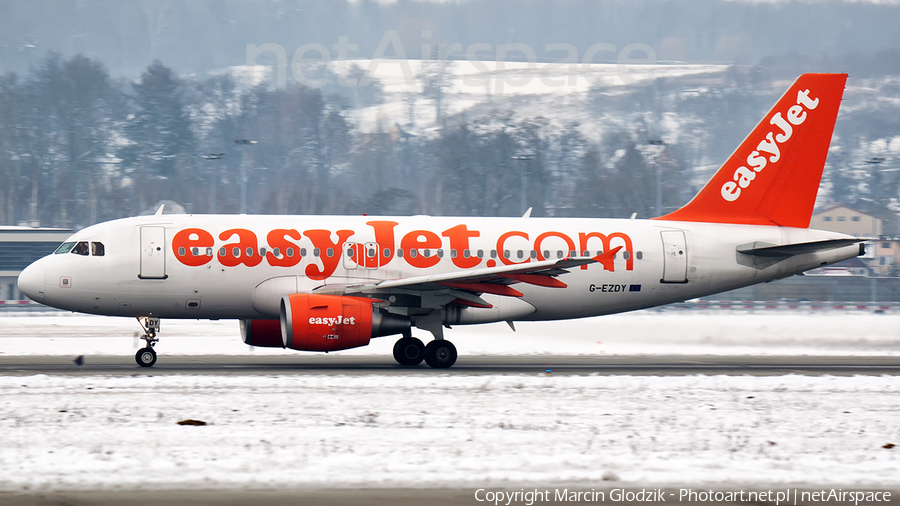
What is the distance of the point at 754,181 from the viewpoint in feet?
91.7

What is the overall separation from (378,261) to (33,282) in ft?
27.1

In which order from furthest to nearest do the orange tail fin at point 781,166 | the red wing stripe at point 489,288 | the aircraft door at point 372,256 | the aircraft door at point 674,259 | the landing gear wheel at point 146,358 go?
the orange tail fin at point 781,166, the aircraft door at point 674,259, the aircraft door at point 372,256, the red wing stripe at point 489,288, the landing gear wheel at point 146,358

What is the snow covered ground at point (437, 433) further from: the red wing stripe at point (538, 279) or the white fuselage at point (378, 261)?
the white fuselage at point (378, 261)

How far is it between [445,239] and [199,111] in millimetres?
160539

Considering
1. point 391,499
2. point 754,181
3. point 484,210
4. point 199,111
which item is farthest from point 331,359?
point 199,111

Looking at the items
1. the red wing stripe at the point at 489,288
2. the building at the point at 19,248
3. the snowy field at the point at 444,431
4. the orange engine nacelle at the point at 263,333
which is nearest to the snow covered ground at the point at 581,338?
the orange engine nacelle at the point at 263,333

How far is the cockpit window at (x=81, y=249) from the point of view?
80.7 feet

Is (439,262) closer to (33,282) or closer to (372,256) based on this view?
(372,256)

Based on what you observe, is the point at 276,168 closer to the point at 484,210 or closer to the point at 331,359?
the point at 484,210

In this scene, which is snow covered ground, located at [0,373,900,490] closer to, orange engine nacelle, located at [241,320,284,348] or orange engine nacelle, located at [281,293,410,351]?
orange engine nacelle, located at [281,293,410,351]

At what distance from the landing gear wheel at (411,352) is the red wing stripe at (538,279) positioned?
3.01 meters

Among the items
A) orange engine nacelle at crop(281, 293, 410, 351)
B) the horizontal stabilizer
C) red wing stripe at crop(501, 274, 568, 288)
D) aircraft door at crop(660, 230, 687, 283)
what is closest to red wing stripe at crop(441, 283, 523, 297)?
red wing stripe at crop(501, 274, 568, 288)

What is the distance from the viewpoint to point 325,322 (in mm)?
22578

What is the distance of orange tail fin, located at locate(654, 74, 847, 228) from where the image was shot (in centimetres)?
2792
